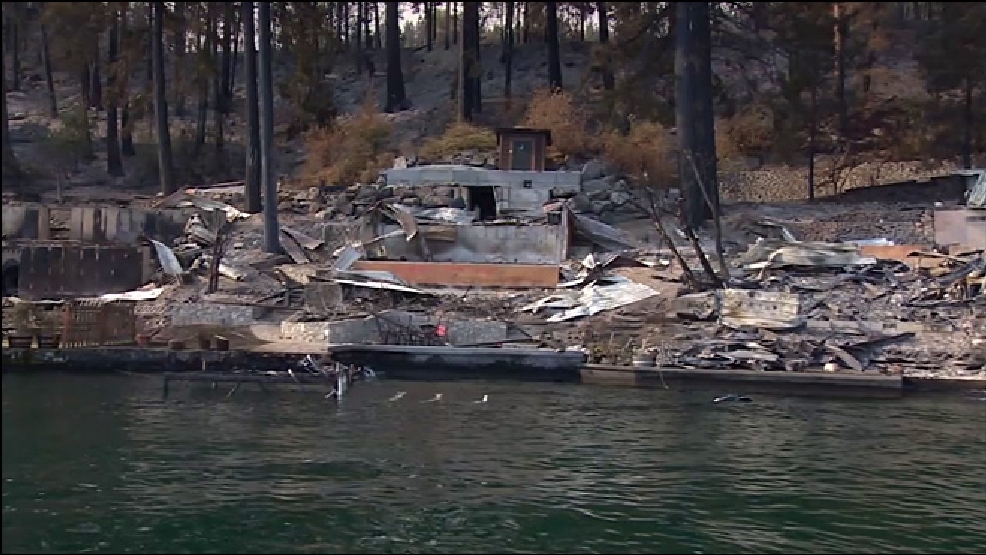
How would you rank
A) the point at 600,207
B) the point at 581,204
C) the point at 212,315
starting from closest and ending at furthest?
the point at 212,315 → the point at 581,204 → the point at 600,207

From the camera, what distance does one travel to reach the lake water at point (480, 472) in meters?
10.5

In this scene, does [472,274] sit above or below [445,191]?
below

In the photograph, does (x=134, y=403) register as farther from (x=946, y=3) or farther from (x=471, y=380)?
(x=946, y=3)

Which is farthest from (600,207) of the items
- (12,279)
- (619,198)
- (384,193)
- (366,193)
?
(12,279)

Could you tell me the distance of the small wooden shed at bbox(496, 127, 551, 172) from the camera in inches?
1157

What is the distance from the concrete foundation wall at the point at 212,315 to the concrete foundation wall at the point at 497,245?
4.78m

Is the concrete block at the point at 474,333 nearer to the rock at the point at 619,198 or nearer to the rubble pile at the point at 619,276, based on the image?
the rubble pile at the point at 619,276

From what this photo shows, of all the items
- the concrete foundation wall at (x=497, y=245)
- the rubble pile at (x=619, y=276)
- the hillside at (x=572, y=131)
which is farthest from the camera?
the hillside at (x=572, y=131)

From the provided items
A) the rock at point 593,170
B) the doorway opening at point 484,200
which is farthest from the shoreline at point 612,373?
the rock at point 593,170

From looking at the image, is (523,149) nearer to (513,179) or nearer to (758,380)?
(513,179)

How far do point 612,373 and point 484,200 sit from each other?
10837 mm

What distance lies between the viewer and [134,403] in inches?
661

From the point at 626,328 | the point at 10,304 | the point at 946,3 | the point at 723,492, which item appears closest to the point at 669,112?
the point at 946,3

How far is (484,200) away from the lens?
29734 millimetres
